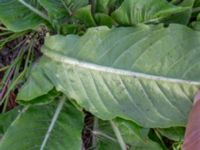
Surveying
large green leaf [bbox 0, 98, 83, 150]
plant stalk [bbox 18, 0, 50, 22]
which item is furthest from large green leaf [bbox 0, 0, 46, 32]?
large green leaf [bbox 0, 98, 83, 150]

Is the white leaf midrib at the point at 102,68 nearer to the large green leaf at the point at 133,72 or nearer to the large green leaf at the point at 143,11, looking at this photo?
the large green leaf at the point at 133,72

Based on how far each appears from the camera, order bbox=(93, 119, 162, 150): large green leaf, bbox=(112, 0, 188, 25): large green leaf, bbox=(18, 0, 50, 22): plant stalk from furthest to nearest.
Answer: bbox=(18, 0, 50, 22): plant stalk < bbox=(93, 119, 162, 150): large green leaf < bbox=(112, 0, 188, 25): large green leaf

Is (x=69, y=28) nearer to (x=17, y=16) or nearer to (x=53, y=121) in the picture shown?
(x=17, y=16)

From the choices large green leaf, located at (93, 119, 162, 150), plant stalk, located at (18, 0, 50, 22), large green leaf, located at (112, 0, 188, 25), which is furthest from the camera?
plant stalk, located at (18, 0, 50, 22)

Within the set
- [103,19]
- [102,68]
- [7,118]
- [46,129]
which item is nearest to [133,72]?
[102,68]

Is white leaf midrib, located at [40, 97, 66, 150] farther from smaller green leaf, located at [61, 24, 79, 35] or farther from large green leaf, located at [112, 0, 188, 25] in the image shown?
large green leaf, located at [112, 0, 188, 25]

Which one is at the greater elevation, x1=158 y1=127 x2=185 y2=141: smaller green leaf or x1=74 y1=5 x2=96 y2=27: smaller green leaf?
x1=74 y1=5 x2=96 y2=27: smaller green leaf

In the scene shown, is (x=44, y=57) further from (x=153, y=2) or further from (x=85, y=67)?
(x=153, y=2)
